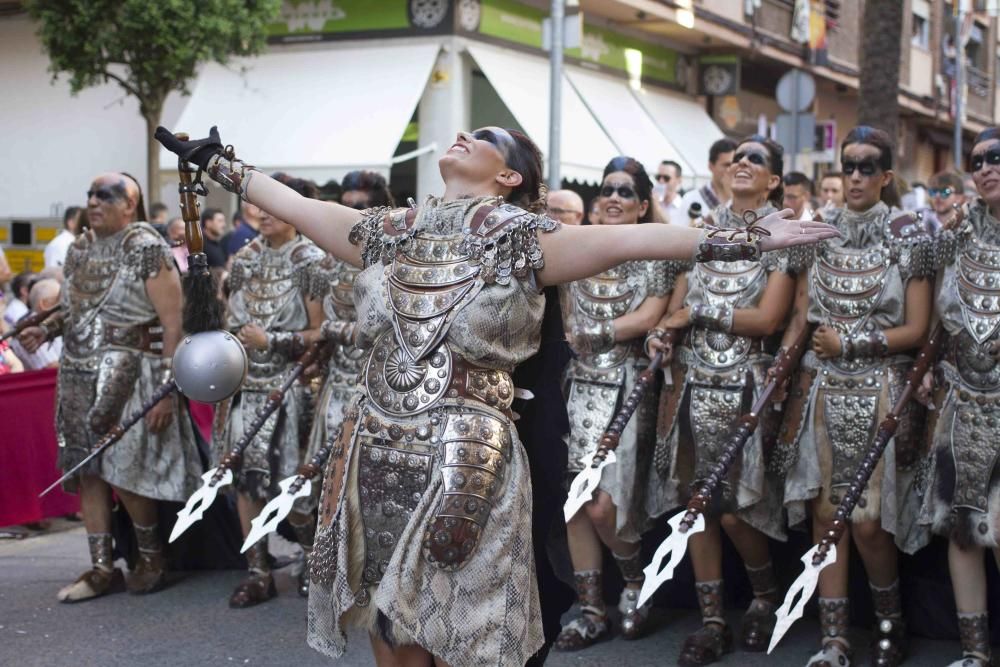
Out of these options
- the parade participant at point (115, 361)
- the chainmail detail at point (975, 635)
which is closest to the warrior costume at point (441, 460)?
the chainmail detail at point (975, 635)

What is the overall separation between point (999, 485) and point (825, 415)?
2.40 ft

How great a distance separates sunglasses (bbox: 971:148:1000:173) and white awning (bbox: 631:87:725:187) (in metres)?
15.2

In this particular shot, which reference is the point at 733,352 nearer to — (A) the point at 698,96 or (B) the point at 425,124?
(B) the point at 425,124

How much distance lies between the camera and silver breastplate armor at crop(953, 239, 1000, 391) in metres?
5.04

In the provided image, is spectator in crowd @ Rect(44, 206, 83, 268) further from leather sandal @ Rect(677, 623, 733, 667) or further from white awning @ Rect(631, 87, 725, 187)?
white awning @ Rect(631, 87, 725, 187)

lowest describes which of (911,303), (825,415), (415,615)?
(415,615)

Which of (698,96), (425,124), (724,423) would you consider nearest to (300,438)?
A: (724,423)

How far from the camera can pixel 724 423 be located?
5.65 metres

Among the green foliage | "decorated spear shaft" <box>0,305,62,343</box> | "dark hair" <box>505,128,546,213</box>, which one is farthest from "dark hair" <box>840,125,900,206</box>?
the green foliage

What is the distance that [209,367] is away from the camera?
4223mm

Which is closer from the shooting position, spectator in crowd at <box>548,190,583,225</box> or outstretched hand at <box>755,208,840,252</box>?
outstretched hand at <box>755,208,840,252</box>

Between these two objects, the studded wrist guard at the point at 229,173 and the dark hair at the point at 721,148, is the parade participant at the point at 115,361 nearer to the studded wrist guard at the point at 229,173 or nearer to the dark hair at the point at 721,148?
the studded wrist guard at the point at 229,173

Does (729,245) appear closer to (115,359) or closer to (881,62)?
(115,359)

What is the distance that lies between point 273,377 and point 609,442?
6.71ft
